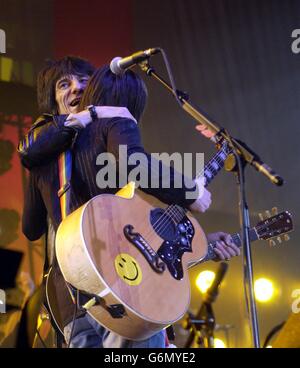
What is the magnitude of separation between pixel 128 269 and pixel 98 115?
59cm

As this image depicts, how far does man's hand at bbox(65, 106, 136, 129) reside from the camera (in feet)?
6.28

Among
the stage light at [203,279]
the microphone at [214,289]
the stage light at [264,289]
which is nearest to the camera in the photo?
the microphone at [214,289]

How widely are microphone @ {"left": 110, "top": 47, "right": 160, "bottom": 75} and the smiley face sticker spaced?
2.30ft

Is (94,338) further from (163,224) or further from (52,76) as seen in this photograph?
(52,76)

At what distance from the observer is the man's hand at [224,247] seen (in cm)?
243

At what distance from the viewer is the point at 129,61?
6.36 feet

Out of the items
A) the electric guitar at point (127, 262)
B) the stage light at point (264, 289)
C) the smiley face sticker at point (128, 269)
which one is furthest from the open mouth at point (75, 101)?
the stage light at point (264, 289)

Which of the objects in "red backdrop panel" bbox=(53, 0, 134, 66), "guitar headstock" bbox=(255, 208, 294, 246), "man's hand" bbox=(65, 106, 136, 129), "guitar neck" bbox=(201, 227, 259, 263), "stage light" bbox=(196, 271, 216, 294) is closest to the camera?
"man's hand" bbox=(65, 106, 136, 129)

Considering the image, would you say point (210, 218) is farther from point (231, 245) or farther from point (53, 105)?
point (53, 105)

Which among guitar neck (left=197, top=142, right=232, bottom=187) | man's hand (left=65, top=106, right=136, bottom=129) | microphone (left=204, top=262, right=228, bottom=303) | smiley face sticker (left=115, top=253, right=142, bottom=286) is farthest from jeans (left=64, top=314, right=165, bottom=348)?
microphone (left=204, top=262, right=228, bottom=303)

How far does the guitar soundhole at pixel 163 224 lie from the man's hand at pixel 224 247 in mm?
494

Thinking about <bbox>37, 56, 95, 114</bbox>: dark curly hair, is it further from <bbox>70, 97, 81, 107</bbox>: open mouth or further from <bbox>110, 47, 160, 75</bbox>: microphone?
<bbox>110, 47, 160, 75</bbox>: microphone

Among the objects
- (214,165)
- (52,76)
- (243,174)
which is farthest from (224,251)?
(52,76)

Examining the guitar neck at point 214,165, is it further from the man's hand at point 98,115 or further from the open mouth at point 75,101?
the open mouth at point 75,101
